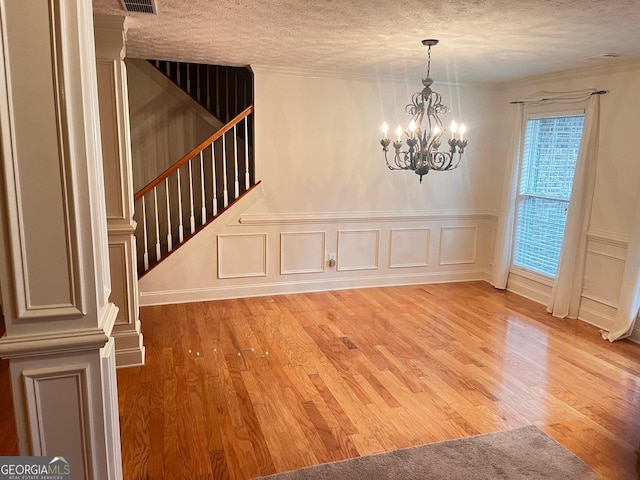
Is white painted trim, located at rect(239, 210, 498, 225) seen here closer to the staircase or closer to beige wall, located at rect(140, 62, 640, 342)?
beige wall, located at rect(140, 62, 640, 342)

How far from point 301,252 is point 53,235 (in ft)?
12.7

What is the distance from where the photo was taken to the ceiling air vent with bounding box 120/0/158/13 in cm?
261

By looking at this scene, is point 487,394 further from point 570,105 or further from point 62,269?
point 570,105

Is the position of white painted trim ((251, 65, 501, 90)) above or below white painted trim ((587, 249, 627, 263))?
above

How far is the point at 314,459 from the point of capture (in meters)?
2.45

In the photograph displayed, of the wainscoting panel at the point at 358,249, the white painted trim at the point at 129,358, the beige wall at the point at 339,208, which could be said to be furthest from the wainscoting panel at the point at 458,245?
the white painted trim at the point at 129,358

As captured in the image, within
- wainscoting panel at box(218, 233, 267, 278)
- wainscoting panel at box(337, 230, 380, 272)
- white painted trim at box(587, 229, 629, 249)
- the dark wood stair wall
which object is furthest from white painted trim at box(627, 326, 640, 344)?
the dark wood stair wall

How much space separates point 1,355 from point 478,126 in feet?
17.5

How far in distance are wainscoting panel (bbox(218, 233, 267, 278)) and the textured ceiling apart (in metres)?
1.77

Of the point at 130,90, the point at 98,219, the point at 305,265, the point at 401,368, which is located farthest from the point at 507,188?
the point at 98,219

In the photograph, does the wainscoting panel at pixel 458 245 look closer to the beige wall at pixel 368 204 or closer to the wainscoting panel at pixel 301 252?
the beige wall at pixel 368 204

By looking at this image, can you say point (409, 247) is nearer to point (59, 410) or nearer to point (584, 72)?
point (584, 72)

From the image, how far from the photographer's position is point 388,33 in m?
3.19

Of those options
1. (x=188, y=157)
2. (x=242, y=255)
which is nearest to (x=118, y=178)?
(x=188, y=157)
